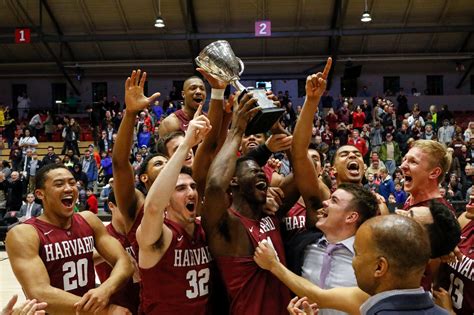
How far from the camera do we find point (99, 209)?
15.2m

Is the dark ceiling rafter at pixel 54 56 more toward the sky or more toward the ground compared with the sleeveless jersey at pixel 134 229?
more toward the sky

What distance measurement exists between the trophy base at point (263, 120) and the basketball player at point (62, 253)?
1308mm

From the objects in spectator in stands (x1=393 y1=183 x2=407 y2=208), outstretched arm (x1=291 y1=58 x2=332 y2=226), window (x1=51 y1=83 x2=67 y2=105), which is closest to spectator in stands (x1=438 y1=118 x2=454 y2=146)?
spectator in stands (x1=393 y1=183 x2=407 y2=208)

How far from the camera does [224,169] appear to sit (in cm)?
329

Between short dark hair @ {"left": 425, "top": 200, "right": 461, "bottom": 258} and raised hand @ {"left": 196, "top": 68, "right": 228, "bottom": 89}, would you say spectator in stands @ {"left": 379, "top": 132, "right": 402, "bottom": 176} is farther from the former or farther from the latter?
short dark hair @ {"left": 425, "top": 200, "right": 461, "bottom": 258}

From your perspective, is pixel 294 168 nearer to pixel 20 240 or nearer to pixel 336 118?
pixel 20 240

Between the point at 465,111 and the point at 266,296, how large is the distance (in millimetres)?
23402

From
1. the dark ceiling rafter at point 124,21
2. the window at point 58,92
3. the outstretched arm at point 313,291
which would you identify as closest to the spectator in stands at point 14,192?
the dark ceiling rafter at point 124,21

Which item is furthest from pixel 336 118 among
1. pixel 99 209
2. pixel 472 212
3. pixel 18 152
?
pixel 472 212

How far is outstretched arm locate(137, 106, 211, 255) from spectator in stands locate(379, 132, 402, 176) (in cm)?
1350

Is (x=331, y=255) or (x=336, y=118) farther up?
(x=336, y=118)

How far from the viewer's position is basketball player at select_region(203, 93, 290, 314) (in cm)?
332

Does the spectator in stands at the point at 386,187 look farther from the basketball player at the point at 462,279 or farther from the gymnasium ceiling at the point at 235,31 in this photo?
the gymnasium ceiling at the point at 235,31

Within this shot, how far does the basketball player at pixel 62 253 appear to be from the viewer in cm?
350
